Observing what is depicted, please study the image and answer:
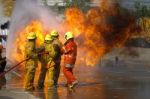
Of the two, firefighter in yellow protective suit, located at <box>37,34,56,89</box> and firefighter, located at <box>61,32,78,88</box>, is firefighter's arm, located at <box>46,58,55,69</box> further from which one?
firefighter, located at <box>61,32,78,88</box>

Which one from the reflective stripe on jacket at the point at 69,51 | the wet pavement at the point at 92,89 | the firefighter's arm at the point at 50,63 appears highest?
the reflective stripe on jacket at the point at 69,51

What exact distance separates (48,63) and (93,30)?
627 centimetres

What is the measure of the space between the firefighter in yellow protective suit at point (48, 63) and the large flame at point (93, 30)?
173 inches

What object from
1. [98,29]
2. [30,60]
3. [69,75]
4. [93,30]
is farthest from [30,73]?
[98,29]

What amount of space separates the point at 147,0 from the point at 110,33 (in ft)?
59.4

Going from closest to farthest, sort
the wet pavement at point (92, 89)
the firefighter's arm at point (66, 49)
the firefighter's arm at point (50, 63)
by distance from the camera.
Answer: the wet pavement at point (92, 89) → the firefighter's arm at point (66, 49) → the firefighter's arm at point (50, 63)

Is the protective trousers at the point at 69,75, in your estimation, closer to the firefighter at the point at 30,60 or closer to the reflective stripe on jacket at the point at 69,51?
the reflective stripe on jacket at the point at 69,51

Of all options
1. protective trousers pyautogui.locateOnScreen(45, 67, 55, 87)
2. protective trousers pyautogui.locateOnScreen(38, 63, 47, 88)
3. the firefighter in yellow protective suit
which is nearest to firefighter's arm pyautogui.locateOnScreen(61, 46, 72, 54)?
the firefighter in yellow protective suit

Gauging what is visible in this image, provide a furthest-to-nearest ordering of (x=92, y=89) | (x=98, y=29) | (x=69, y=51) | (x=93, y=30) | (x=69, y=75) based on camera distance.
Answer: (x=98, y=29) → (x=93, y=30) → (x=92, y=89) → (x=69, y=75) → (x=69, y=51)

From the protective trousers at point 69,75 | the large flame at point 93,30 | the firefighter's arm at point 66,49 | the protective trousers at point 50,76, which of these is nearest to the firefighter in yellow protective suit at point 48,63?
the protective trousers at point 50,76

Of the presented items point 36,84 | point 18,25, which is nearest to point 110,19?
point 18,25

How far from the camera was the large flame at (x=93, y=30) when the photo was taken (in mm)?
19641

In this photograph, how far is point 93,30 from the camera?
66.5 ft

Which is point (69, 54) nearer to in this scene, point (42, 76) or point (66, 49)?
point (66, 49)
